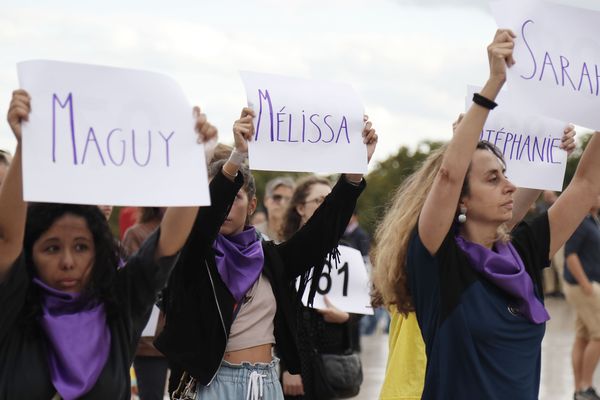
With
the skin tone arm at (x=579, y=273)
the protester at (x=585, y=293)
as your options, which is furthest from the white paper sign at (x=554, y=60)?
the skin tone arm at (x=579, y=273)

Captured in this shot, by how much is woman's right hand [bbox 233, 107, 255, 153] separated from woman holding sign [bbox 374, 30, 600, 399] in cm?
67

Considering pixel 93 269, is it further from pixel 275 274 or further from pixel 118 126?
pixel 275 274

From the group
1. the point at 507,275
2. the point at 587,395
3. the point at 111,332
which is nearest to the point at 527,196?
the point at 507,275

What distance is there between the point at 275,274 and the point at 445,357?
40.4 inches

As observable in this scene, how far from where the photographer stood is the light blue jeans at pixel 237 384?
14.4 feet

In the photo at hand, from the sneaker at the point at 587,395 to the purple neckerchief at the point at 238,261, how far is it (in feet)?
18.4

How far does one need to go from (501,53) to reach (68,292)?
5.59 ft

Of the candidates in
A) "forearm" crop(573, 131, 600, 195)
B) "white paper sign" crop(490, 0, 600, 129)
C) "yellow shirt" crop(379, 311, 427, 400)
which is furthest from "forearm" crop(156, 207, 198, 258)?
A: "yellow shirt" crop(379, 311, 427, 400)

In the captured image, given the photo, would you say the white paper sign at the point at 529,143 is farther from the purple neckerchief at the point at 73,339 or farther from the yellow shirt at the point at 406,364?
the purple neckerchief at the point at 73,339

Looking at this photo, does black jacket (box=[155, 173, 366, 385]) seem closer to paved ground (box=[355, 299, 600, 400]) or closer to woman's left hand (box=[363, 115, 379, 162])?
woman's left hand (box=[363, 115, 379, 162])

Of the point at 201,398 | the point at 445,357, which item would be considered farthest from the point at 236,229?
the point at 445,357

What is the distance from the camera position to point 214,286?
14.4 feet

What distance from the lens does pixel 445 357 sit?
3.85m

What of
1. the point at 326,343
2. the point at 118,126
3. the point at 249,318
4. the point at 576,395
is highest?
the point at 118,126
